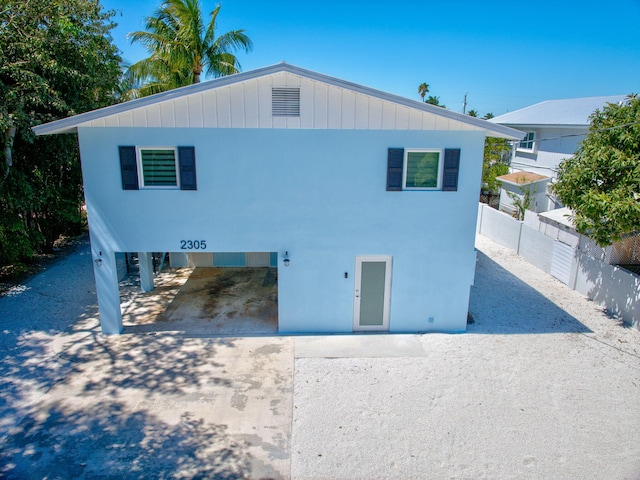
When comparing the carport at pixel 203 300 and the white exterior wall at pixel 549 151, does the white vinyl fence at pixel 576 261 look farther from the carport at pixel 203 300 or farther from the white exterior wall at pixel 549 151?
the carport at pixel 203 300

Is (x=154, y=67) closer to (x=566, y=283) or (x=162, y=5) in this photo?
(x=162, y=5)

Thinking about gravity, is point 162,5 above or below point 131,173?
above

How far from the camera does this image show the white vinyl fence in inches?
429

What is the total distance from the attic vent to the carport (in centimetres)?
508

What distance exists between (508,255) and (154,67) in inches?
664

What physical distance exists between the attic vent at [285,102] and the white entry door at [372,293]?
3.57m

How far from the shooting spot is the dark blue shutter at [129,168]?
28.9 ft

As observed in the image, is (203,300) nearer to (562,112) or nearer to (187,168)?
(187,168)

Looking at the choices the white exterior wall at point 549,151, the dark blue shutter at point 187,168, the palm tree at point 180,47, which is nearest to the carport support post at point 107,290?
the dark blue shutter at point 187,168

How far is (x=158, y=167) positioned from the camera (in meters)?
9.06

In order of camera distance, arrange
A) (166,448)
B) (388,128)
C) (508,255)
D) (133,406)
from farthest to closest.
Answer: (508,255)
(388,128)
(133,406)
(166,448)

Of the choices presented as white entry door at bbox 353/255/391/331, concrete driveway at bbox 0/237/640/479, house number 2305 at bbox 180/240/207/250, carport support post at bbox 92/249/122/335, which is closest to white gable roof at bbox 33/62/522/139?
house number 2305 at bbox 180/240/207/250

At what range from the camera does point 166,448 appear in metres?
6.30

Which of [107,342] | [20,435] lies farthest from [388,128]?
[20,435]
